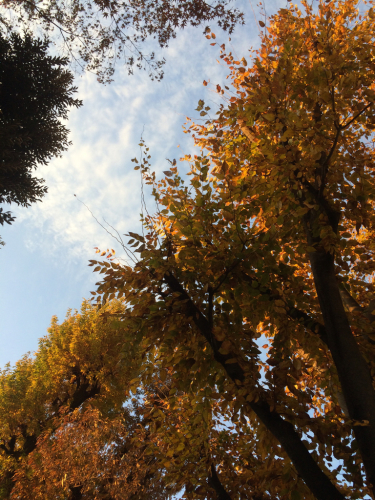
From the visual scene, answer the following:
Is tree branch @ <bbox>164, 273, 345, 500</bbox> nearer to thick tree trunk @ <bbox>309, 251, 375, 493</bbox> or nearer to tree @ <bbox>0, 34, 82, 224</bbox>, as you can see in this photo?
thick tree trunk @ <bbox>309, 251, 375, 493</bbox>

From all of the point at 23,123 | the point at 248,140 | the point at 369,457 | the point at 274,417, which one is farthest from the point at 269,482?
the point at 23,123

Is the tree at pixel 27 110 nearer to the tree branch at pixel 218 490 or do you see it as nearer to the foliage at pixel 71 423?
the foliage at pixel 71 423

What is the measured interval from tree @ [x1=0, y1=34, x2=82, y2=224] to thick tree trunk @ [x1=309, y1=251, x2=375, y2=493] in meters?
11.0

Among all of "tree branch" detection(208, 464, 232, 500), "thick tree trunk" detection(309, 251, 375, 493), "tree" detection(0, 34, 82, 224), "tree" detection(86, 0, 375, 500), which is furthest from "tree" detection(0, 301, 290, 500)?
"tree" detection(0, 34, 82, 224)

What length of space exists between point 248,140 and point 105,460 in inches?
384

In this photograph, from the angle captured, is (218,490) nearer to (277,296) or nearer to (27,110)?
(277,296)

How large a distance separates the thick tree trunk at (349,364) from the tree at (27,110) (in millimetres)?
11036

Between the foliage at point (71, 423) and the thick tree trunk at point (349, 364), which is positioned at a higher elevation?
the foliage at point (71, 423)

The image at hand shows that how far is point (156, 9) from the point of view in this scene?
692cm

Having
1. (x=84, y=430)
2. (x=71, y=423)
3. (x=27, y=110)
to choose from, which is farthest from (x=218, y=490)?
(x=27, y=110)

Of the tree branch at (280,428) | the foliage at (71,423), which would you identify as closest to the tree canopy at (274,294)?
the tree branch at (280,428)

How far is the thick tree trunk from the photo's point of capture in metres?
1.91

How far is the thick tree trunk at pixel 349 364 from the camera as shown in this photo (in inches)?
75.2

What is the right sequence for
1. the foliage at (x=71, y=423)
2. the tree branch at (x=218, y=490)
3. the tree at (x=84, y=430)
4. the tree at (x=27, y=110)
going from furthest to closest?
the tree at (x=27, y=110) → the foliage at (x=71, y=423) → the tree at (x=84, y=430) → the tree branch at (x=218, y=490)
